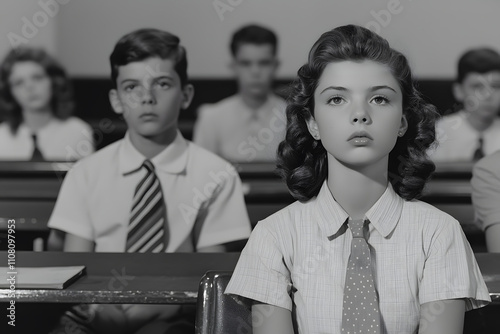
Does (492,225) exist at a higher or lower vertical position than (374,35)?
lower

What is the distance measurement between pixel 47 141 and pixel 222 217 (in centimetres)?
146

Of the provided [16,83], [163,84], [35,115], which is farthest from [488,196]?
[16,83]

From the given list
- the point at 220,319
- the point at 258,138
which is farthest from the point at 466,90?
the point at 220,319

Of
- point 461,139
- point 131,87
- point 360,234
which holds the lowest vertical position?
point 360,234

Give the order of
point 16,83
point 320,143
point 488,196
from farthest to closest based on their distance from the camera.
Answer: point 16,83 → point 488,196 → point 320,143

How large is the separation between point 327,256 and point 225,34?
2.78 m

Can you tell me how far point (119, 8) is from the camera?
166 inches

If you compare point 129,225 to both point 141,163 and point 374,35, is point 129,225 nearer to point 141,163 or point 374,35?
point 141,163

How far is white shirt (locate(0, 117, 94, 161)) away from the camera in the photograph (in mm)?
4109

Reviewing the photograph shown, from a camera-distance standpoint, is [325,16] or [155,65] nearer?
[155,65]

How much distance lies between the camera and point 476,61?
4.20 metres

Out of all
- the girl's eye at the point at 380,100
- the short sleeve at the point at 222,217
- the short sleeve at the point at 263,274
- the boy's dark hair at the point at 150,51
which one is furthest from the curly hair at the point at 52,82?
the girl's eye at the point at 380,100

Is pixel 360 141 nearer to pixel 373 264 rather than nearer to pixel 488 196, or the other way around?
pixel 373 264

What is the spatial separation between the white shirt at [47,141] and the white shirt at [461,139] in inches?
79.5
